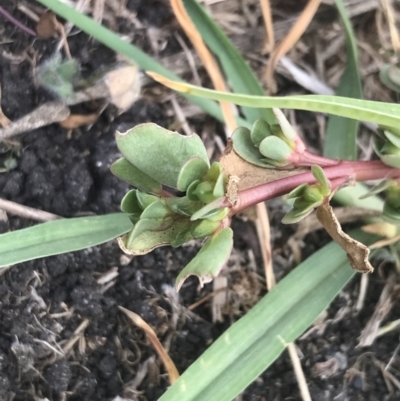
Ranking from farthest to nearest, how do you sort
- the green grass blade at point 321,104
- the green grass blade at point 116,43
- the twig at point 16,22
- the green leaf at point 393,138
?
1. the twig at point 16,22
2. the green grass blade at point 116,43
3. the green leaf at point 393,138
4. the green grass blade at point 321,104

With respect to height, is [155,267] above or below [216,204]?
below

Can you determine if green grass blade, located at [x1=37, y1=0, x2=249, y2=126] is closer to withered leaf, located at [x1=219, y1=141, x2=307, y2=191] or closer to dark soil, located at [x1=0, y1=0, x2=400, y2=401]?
dark soil, located at [x1=0, y1=0, x2=400, y2=401]

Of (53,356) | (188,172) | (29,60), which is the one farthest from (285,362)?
(29,60)

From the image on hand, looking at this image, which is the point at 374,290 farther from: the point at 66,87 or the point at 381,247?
the point at 66,87

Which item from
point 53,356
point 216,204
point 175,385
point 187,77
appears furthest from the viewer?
point 187,77

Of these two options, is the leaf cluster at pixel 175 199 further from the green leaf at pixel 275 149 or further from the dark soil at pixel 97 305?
the dark soil at pixel 97 305

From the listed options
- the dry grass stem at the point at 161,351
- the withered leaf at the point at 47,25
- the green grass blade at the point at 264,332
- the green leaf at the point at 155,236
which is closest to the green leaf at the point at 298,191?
the green leaf at the point at 155,236
